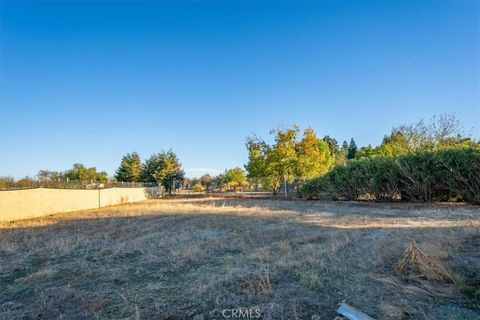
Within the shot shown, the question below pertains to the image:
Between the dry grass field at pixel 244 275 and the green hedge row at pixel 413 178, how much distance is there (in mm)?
5772

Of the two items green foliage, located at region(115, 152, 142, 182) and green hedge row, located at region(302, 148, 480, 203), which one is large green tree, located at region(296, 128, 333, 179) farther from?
green foliage, located at region(115, 152, 142, 182)

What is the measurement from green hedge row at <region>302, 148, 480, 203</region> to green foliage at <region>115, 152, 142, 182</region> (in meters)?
27.8

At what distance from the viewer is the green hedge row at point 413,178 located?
1159 cm

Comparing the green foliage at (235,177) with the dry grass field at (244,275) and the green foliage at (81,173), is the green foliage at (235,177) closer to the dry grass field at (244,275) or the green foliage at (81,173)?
the green foliage at (81,173)

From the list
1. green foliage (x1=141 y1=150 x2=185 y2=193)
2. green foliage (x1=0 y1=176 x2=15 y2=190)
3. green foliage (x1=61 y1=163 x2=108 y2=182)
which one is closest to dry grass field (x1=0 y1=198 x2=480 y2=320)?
green foliage (x1=0 y1=176 x2=15 y2=190)

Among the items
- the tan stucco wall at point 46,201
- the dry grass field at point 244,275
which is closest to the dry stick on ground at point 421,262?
the dry grass field at point 244,275

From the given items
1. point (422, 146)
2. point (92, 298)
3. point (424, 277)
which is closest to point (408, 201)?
point (422, 146)

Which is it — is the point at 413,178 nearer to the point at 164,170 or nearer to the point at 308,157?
the point at 308,157

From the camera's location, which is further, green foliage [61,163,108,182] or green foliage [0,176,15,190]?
green foliage [61,163,108,182]

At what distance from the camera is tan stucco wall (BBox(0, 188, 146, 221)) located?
11188 mm

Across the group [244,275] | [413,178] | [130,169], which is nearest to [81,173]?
[130,169]

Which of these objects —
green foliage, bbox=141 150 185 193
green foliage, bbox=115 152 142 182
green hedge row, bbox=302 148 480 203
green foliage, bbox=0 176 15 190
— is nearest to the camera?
green hedge row, bbox=302 148 480 203

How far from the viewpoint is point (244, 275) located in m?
3.79

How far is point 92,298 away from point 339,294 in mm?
2560
